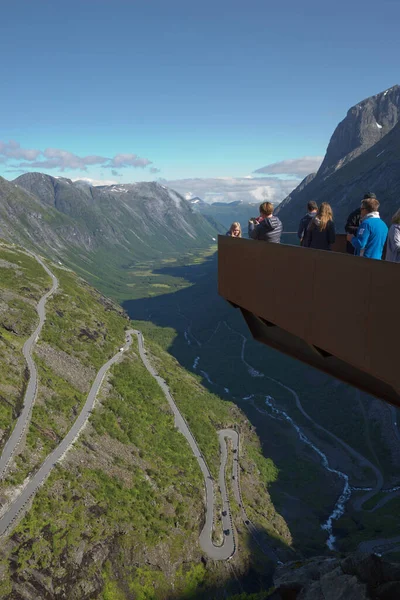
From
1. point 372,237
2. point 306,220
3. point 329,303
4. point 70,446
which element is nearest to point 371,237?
point 372,237

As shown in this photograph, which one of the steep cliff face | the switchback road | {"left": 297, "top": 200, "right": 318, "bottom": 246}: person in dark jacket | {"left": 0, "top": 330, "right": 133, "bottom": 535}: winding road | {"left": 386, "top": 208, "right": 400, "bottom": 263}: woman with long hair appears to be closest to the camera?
{"left": 386, "top": 208, "right": 400, "bottom": 263}: woman with long hair

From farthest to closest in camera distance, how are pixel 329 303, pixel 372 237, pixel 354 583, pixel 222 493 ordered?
pixel 222 493, pixel 354 583, pixel 372 237, pixel 329 303

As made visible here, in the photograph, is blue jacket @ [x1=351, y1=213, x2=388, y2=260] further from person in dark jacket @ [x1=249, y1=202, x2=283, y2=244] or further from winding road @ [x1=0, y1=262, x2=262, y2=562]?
winding road @ [x1=0, y1=262, x2=262, y2=562]

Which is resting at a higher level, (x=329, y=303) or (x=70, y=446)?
(x=329, y=303)

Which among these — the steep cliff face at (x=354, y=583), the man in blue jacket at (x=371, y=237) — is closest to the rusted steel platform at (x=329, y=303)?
the man in blue jacket at (x=371, y=237)

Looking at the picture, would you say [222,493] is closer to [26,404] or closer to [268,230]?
[26,404]

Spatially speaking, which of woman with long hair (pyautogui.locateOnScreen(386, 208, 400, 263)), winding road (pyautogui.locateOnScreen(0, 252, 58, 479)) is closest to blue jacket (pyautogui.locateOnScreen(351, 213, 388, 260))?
woman with long hair (pyautogui.locateOnScreen(386, 208, 400, 263))

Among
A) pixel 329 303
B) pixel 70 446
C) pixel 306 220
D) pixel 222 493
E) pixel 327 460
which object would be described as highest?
pixel 306 220
